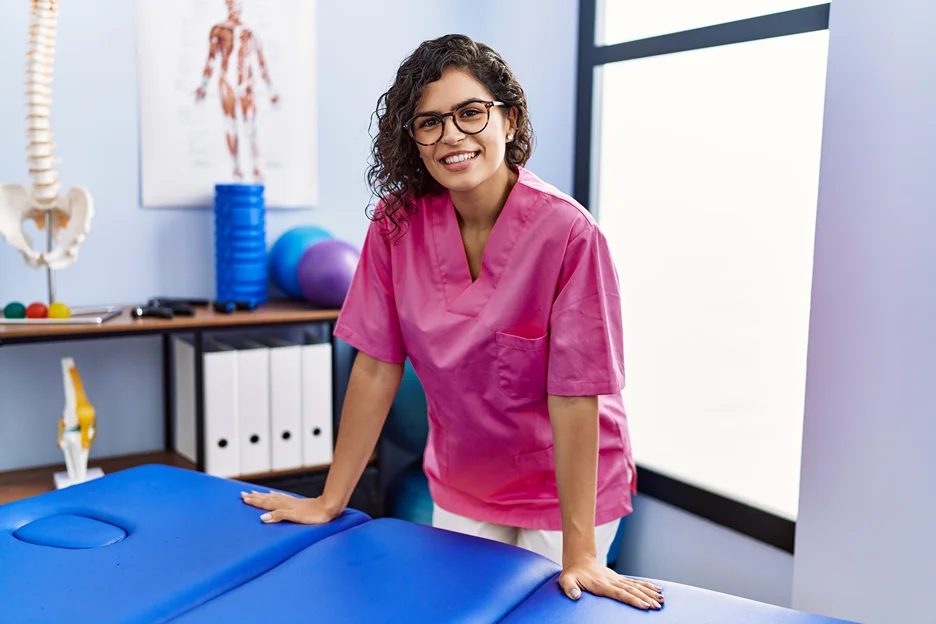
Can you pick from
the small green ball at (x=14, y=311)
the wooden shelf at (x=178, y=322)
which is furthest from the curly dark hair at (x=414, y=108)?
the small green ball at (x=14, y=311)

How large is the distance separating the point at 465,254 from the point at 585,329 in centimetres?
25

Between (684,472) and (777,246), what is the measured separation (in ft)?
2.37

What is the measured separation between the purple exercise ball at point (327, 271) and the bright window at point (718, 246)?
943 mm

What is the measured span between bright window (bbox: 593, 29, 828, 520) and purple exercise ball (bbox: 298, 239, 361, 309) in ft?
3.09

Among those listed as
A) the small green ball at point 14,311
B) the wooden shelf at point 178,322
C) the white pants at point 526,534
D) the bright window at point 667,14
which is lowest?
the white pants at point 526,534

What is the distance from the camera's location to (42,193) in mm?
1972

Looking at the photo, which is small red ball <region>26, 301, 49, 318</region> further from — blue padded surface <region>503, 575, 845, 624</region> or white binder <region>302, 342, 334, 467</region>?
blue padded surface <region>503, 575, 845, 624</region>

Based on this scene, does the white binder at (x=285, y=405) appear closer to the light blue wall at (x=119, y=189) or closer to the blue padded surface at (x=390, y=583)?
the light blue wall at (x=119, y=189)

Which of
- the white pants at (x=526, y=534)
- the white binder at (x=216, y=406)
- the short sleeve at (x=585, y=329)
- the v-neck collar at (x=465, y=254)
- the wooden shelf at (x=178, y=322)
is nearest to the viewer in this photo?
the short sleeve at (x=585, y=329)

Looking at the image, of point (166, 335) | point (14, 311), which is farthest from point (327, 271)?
point (14, 311)

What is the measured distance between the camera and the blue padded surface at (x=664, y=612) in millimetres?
980

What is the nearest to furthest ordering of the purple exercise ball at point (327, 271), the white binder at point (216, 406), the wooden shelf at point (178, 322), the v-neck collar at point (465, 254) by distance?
the v-neck collar at point (465, 254)
the wooden shelf at point (178, 322)
the white binder at point (216, 406)
the purple exercise ball at point (327, 271)

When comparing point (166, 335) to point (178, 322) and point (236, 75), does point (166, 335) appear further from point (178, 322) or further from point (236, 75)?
point (236, 75)

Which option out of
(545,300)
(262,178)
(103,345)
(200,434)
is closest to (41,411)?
(103,345)
